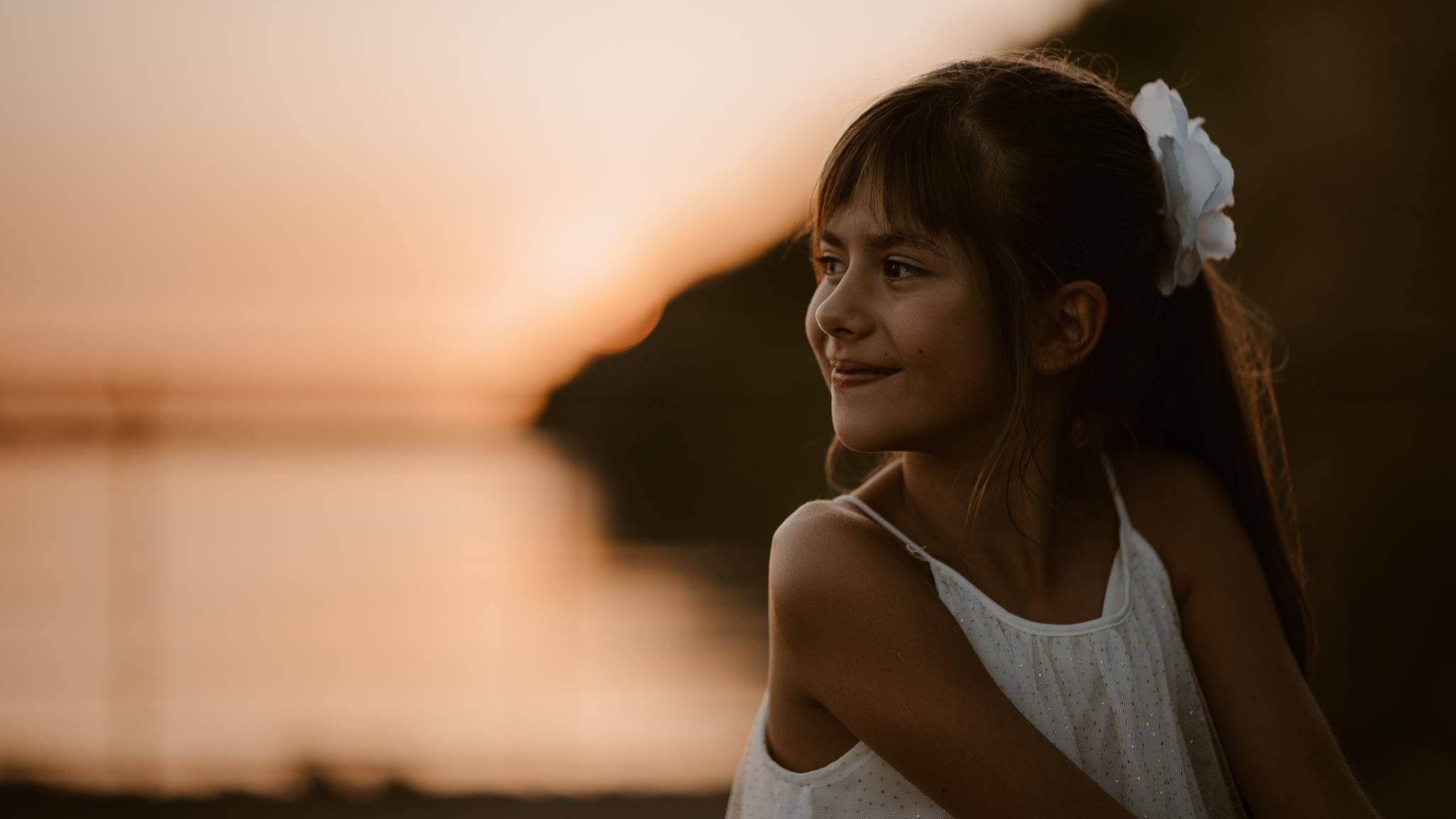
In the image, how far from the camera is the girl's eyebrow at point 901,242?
172 cm

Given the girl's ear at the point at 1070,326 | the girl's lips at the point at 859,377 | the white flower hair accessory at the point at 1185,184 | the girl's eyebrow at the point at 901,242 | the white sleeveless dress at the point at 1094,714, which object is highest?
the white flower hair accessory at the point at 1185,184

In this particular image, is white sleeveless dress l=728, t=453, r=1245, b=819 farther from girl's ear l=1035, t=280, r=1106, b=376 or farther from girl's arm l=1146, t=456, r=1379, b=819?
girl's ear l=1035, t=280, r=1106, b=376

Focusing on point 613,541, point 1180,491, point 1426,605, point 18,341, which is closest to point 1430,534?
point 1426,605

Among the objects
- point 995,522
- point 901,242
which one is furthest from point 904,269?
point 995,522

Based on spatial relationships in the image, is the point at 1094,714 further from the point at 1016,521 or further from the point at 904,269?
the point at 904,269

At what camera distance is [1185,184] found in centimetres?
190

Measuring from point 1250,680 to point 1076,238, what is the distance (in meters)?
0.61

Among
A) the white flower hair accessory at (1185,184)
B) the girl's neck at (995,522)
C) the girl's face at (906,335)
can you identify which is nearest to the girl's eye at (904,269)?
the girl's face at (906,335)

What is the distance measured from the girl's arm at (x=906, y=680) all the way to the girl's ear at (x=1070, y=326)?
366 millimetres

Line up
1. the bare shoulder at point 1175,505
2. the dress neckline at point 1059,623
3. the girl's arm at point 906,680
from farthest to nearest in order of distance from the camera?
the bare shoulder at point 1175,505, the dress neckline at point 1059,623, the girl's arm at point 906,680

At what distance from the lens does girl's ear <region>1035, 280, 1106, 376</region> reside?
181cm

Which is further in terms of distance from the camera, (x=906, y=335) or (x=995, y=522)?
(x=995, y=522)


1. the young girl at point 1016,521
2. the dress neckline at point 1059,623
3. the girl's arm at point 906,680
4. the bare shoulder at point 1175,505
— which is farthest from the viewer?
the bare shoulder at point 1175,505

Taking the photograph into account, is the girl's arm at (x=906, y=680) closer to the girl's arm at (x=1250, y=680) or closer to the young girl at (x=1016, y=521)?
the young girl at (x=1016, y=521)
